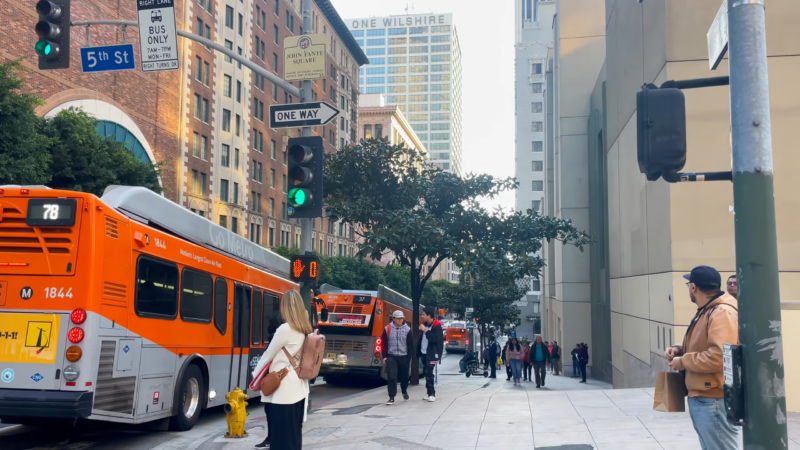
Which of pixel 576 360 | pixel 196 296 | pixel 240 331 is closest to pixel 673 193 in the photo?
pixel 240 331

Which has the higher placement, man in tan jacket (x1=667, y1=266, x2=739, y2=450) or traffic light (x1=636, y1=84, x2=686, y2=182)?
traffic light (x1=636, y1=84, x2=686, y2=182)

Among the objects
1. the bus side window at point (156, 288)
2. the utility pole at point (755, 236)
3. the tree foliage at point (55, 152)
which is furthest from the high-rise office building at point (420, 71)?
the utility pole at point (755, 236)

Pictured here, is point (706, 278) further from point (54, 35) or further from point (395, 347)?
point (54, 35)

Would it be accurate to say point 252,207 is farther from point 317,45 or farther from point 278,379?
point 278,379

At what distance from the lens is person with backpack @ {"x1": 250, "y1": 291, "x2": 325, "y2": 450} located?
591 cm

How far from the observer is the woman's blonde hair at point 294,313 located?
5996mm

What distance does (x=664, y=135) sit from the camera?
4.06 m

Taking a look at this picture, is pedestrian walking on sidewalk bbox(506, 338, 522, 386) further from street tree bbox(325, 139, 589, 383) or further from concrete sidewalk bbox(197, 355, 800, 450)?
concrete sidewalk bbox(197, 355, 800, 450)

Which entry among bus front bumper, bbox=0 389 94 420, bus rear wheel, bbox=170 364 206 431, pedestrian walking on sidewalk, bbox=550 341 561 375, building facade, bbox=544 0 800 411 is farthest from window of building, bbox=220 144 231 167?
bus front bumper, bbox=0 389 94 420

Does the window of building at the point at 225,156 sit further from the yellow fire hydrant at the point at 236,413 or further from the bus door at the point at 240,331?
the yellow fire hydrant at the point at 236,413

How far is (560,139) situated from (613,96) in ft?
48.6

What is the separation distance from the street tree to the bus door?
6542 millimetres

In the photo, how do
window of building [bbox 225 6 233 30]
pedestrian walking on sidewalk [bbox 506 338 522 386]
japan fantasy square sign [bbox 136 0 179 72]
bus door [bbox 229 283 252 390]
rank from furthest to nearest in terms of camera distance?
window of building [bbox 225 6 233 30], pedestrian walking on sidewalk [bbox 506 338 522 386], bus door [bbox 229 283 252 390], japan fantasy square sign [bbox 136 0 179 72]

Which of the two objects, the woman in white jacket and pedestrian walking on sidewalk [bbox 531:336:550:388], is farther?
pedestrian walking on sidewalk [bbox 531:336:550:388]
